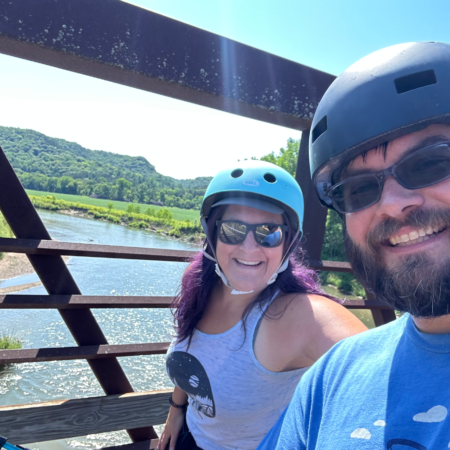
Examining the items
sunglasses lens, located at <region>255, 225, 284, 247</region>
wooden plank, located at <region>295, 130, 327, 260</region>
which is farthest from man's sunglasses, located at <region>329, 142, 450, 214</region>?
wooden plank, located at <region>295, 130, 327, 260</region>

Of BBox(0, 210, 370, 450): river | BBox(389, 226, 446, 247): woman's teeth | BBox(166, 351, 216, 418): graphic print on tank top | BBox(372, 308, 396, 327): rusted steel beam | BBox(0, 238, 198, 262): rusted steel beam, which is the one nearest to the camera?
BBox(389, 226, 446, 247): woman's teeth

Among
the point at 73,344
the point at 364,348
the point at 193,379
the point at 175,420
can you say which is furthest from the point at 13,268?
the point at 364,348

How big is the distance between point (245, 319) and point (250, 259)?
10.8 inches

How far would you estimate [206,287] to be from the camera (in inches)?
72.7

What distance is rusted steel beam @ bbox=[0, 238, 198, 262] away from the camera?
1.75 m

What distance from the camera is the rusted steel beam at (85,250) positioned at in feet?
5.73

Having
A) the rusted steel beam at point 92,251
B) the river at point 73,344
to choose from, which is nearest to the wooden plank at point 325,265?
the rusted steel beam at point 92,251

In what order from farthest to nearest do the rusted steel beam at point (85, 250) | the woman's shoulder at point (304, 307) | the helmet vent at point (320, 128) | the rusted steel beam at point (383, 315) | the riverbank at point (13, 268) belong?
the riverbank at point (13, 268), the rusted steel beam at point (383, 315), the rusted steel beam at point (85, 250), the woman's shoulder at point (304, 307), the helmet vent at point (320, 128)

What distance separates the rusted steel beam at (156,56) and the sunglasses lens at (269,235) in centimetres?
60

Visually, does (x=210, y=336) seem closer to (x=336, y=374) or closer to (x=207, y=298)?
(x=207, y=298)

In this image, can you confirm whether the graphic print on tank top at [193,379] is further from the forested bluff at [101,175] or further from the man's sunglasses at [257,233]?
A: the forested bluff at [101,175]

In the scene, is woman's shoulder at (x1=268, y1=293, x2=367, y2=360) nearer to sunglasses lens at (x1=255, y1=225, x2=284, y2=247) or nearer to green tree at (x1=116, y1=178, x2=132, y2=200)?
sunglasses lens at (x1=255, y1=225, x2=284, y2=247)

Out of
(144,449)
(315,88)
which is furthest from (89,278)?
(315,88)

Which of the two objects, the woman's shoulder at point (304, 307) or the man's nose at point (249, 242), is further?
the man's nose at point (249, 242)
